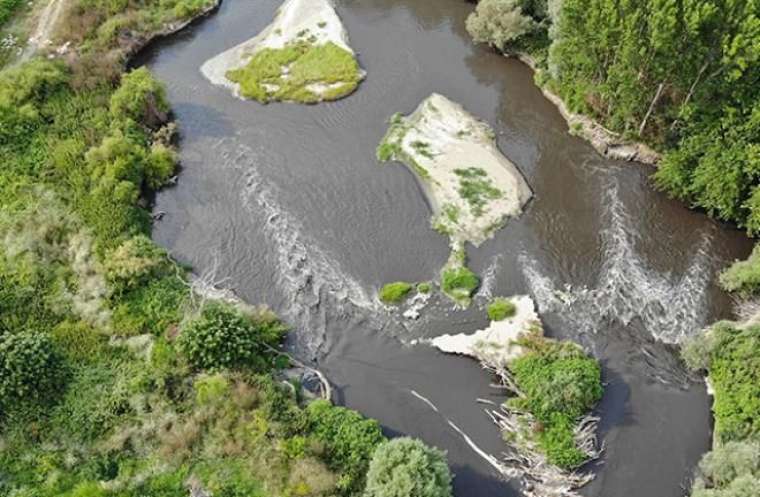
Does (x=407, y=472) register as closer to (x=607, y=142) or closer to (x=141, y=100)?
(x=607, y=142)

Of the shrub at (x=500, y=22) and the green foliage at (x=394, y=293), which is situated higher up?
the shrub at (x=500, y=22)

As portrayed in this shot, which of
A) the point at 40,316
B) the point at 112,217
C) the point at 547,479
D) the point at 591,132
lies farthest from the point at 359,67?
the point at 547,479

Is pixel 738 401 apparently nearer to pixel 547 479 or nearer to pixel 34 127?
pixel 547 479

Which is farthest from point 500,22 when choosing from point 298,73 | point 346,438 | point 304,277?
point 346,438

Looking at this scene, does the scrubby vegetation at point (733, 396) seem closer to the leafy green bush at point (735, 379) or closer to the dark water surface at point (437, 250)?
the leafy green bush at point (735, 379)

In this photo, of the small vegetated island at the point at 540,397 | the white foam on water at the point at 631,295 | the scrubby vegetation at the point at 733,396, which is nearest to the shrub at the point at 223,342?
the small vegetated island at the point at 540,397
